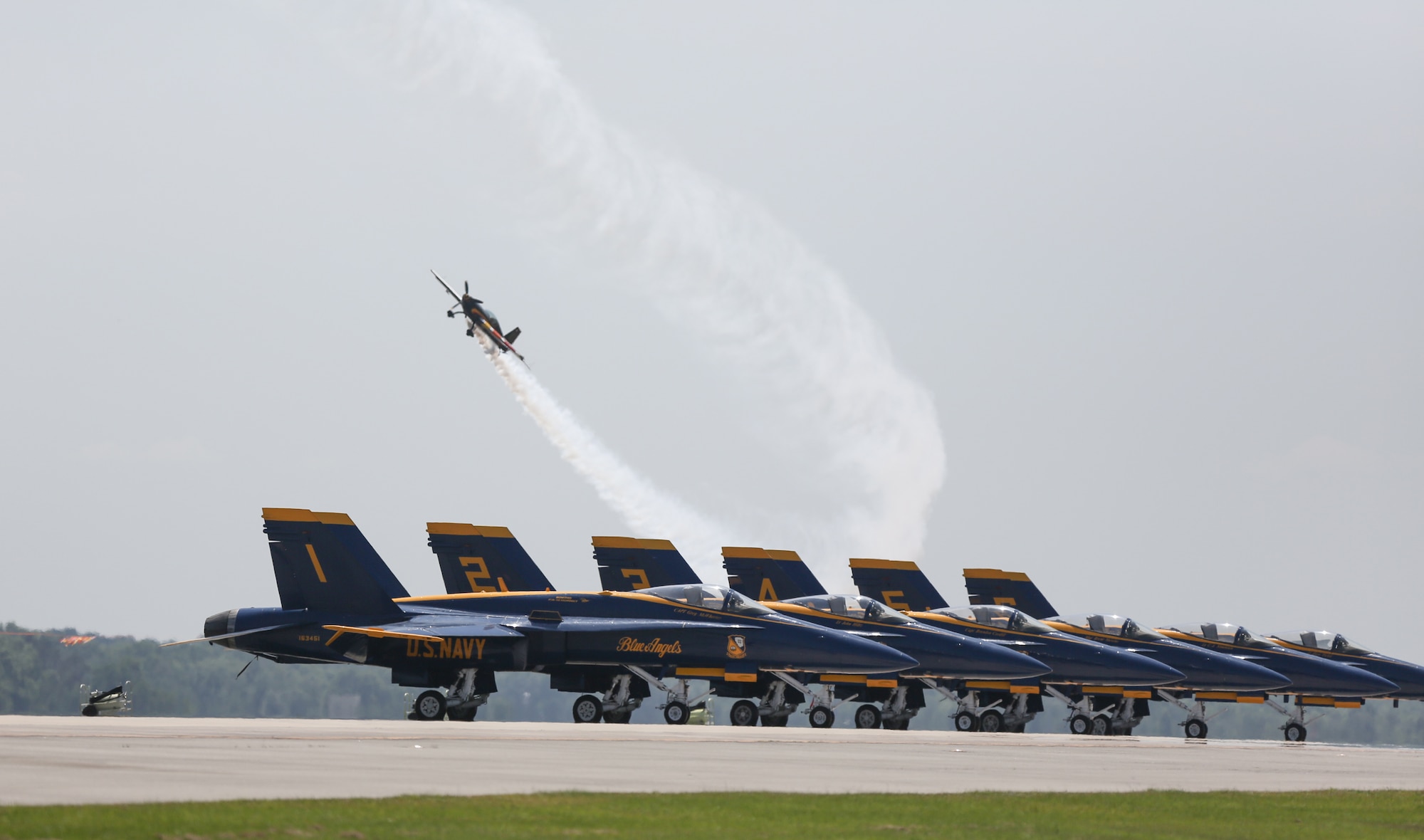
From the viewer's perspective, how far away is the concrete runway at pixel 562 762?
1527 cm

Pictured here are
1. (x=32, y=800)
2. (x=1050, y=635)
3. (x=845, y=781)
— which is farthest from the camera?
(x=1050, y=635)

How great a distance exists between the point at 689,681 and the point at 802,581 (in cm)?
1128

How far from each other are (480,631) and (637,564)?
9685 mm

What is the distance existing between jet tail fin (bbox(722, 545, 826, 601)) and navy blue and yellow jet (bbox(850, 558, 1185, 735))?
14.5ft

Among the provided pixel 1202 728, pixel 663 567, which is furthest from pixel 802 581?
pixel 1202 728

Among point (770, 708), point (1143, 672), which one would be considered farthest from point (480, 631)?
point (1143, 672)

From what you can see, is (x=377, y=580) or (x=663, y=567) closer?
(x=377, y=580)

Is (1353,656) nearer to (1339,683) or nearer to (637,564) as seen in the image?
(1339,683)

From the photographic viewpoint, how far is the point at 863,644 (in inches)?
1389

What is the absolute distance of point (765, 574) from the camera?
151ft

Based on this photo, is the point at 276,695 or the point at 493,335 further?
the point at 276,695

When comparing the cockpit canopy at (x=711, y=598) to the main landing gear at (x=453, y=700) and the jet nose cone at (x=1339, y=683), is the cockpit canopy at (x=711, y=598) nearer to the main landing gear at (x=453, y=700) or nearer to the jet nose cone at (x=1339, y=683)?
the main landing gear at (x=453, y=700)

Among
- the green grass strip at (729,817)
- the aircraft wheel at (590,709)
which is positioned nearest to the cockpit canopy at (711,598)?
the aircraft wheel at (590,709)

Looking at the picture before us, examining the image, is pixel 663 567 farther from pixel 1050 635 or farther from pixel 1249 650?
A: pixel 1249 650
